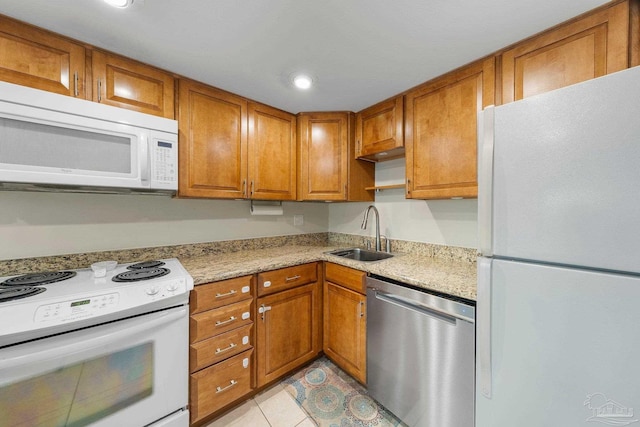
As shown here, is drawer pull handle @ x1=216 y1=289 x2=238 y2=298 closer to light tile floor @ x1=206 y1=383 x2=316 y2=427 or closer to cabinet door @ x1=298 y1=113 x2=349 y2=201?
light tile floor @ x1=206 y1=383 x2=316 y2=427

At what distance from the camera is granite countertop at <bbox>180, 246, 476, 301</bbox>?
1.25 metres

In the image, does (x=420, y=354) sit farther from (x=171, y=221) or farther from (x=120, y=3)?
(x=120, y=3)

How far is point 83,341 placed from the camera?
98 cm

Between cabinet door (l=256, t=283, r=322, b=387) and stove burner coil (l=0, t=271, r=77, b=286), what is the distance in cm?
109

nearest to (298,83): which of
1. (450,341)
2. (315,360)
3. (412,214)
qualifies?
(412,214)

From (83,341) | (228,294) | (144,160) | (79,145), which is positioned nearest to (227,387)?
(228,294)

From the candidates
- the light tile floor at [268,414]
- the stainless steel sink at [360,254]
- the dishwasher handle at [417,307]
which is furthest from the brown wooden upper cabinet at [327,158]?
the light tile floor at [268,414]

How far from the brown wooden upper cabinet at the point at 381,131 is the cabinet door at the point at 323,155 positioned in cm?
14

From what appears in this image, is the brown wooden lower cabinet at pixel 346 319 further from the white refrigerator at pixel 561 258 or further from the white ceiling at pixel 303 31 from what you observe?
the white ceiling at pixel 303 31

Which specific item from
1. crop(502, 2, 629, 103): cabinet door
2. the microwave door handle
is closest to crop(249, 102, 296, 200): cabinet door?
the microwave door handle

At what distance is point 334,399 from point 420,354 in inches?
29.8

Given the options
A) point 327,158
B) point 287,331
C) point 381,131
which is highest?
point 381,131

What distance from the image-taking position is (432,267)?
158 cm

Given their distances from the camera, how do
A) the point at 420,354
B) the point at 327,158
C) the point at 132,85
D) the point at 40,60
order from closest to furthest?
the point at 40,60 < the point at 420,354 < the point at 132,85 < the point at 327,158
